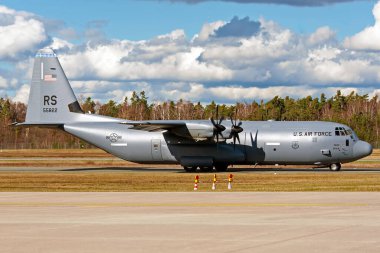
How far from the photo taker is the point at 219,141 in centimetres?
5516

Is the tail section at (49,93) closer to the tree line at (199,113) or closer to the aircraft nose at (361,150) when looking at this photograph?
the aircraft nose at (361,150)

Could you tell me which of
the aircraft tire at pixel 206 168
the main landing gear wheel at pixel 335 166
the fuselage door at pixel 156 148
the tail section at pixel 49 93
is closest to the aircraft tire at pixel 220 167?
the aircraft tire at pixel 206 168

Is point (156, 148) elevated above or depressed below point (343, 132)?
below

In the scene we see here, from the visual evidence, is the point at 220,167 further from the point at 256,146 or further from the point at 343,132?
the point at 343,132

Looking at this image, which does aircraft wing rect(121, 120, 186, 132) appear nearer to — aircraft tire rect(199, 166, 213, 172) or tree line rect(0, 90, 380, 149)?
aircraft tire rect(199, 166, 213, 172)

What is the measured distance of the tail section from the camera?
198 feet

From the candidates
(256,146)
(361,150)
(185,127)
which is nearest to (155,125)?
(185,127)

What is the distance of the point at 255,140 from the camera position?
180 ft
